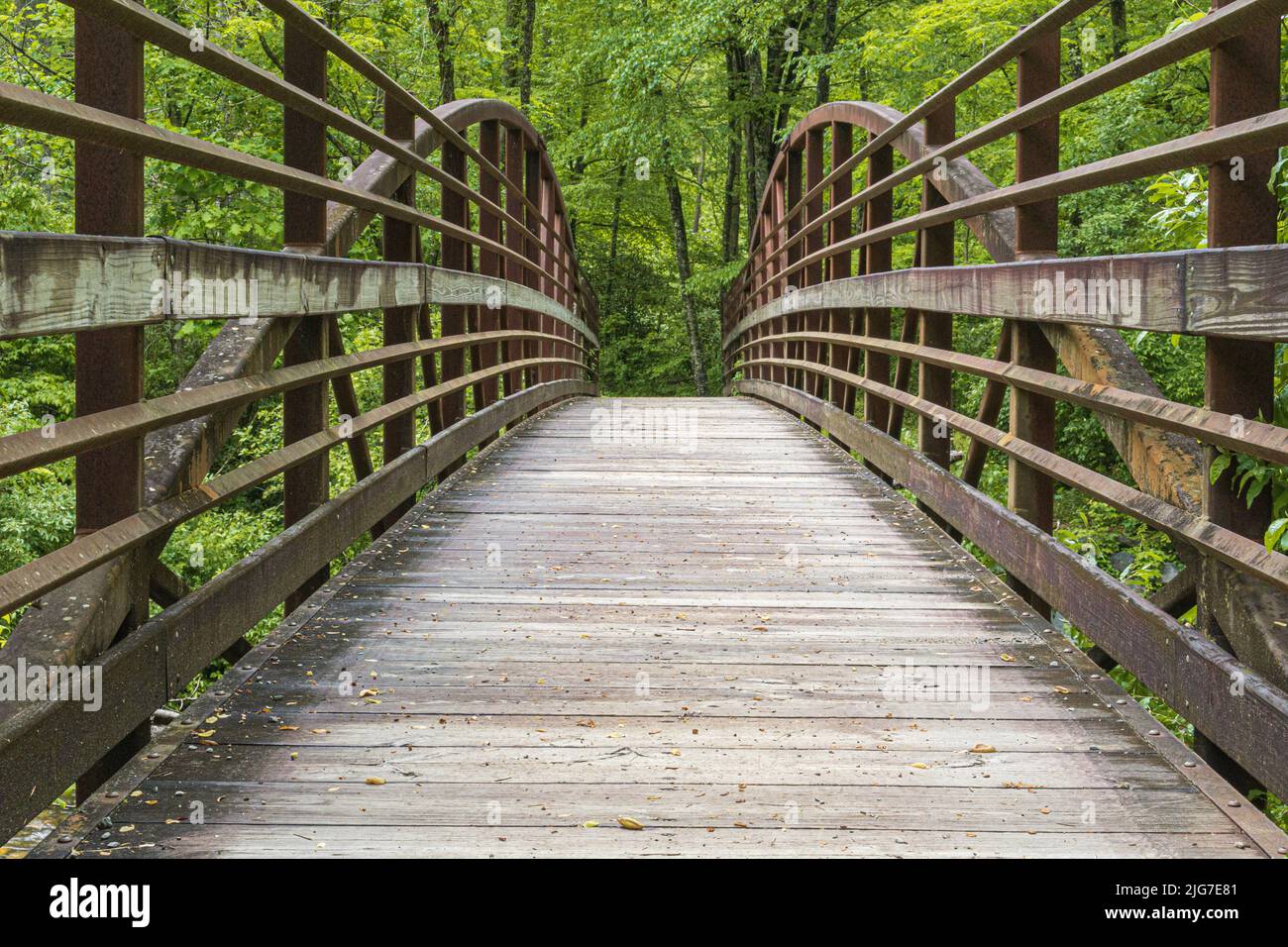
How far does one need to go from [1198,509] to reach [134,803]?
2370 mm

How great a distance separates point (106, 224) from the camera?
252 cm

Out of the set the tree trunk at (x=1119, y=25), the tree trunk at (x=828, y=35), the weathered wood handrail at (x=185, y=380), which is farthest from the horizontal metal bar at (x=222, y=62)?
the tree trunk at (x=828, y=35)

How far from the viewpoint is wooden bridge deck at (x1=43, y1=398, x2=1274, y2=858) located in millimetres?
2336

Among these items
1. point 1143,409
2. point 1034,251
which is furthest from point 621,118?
point 1143,409

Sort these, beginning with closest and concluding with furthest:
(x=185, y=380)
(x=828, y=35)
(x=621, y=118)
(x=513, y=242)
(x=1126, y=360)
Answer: (x=185, y=380)
(x=1126, y=360)
(x=513, y=242)
(x=828, y=35)
(x=621, y=118)

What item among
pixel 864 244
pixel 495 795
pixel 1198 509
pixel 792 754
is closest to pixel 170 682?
pixel 495 795

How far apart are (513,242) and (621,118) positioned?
11144mm

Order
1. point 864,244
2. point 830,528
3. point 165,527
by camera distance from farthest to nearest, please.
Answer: point 864,244 → point 830,528 → point 165,527

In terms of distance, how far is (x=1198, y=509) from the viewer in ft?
9.48

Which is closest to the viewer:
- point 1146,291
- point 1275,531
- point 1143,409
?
point 1275,531

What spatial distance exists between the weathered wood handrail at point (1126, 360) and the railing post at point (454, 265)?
87.1 inches

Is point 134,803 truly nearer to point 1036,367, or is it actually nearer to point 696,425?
point 1036,367

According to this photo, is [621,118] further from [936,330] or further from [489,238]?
[936,330]

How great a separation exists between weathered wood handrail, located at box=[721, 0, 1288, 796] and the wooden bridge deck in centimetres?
19
